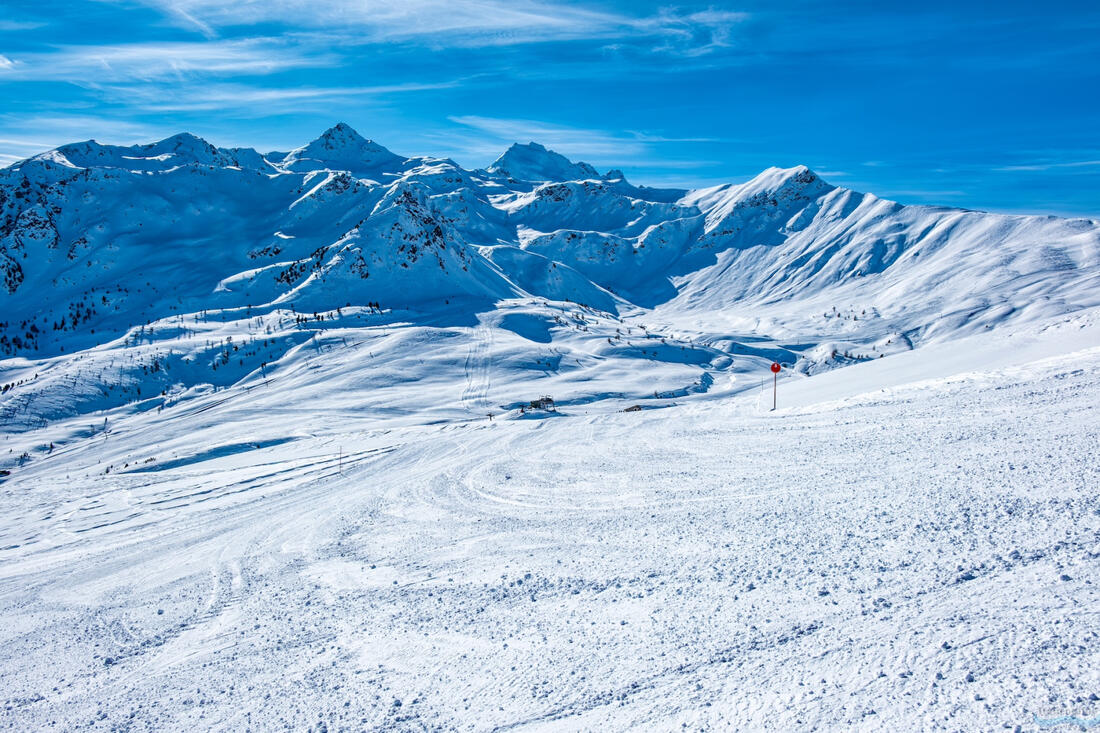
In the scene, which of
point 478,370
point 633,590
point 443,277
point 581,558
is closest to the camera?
point 633,590

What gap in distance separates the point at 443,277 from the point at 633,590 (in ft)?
327

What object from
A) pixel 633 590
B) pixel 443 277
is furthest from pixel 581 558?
pixel 443 277

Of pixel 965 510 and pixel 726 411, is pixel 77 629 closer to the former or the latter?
pixel 965 510

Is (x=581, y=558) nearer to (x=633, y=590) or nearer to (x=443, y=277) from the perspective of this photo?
(x=633, y=590)

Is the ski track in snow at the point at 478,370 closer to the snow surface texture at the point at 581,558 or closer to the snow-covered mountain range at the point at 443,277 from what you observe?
the snow surface texture at the point at 581,558

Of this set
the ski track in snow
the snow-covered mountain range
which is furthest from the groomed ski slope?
the snow-covered mountain range

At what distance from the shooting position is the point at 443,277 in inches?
4102

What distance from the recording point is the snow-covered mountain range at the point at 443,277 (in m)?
67.8

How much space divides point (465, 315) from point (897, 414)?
7398 centimetres

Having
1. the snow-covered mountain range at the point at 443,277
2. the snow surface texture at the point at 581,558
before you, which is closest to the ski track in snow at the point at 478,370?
the snow surface texture at the point at 581,558

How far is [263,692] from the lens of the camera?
271 inches

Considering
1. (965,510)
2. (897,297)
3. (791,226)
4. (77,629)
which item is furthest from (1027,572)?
(791,226)

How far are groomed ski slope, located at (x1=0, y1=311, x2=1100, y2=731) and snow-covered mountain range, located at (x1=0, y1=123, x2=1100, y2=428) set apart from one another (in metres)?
31.8

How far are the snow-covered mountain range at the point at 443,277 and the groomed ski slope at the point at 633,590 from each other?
31794 mm
